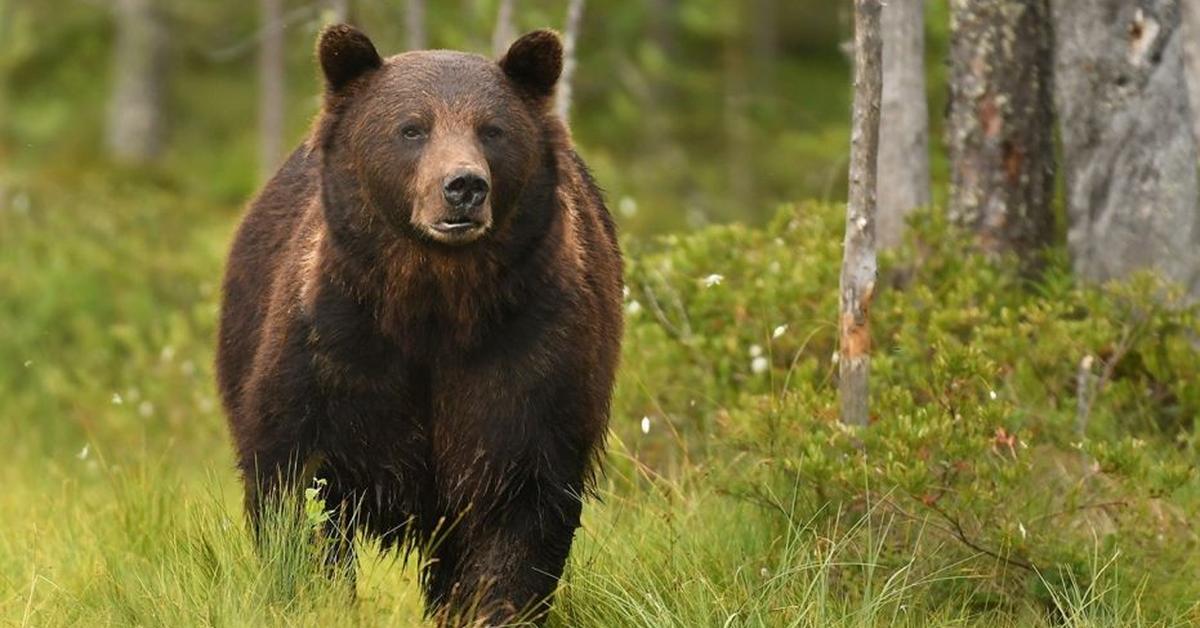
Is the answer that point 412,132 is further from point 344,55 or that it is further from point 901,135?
point 901,135

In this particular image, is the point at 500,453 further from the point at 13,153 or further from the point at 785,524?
the point at 13,153

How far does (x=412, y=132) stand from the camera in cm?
542

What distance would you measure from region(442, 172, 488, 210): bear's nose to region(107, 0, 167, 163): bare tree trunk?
68.0 ft

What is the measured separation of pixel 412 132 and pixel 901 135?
3.71 m

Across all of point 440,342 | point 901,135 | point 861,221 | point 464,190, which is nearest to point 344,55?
point 464,190

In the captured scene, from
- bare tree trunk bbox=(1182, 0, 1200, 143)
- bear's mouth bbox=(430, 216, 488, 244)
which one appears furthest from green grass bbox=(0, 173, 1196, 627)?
bare tree trunk bbox=(1182, 0, 1200, 143)

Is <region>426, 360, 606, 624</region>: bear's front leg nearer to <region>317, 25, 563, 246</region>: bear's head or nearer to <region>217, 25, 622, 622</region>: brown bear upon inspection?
<region>217, 25, 622, 622</region>: brown bear

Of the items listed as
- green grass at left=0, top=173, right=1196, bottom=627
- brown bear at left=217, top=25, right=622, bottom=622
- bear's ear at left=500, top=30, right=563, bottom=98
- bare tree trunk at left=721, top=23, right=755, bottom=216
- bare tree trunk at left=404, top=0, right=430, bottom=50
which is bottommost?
bare tree trunk at left=721, top=23, right=755, bottom=216

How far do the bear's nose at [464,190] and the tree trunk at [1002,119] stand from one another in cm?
380

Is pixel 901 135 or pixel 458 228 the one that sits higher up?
pixel 458 228

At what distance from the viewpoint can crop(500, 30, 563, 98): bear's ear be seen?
18.4ft

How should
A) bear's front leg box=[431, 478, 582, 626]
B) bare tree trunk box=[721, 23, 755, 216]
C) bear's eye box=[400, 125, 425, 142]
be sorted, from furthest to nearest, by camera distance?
bare tree trunk box=[721, 23, 755, 216] < bear's front leg box=[431, 478, 582, 626] < bear's eye box=[400, 125, 425, 142]

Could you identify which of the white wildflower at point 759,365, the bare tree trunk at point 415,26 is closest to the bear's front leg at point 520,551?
the white wildflower at point 759,365

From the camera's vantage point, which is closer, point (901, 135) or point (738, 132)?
point (901, 135)
